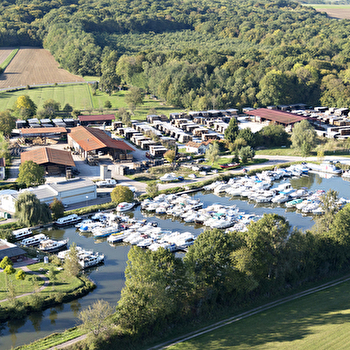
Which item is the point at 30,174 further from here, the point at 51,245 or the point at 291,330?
the point at 291,330

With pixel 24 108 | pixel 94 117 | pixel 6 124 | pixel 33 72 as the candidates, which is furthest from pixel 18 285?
pixel 33 72

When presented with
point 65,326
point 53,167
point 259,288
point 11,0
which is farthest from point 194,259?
point 11,0

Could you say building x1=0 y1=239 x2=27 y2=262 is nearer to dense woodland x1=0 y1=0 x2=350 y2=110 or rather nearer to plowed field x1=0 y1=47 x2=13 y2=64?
dense woodland x1=0 y1=0 x2=350 y2=110

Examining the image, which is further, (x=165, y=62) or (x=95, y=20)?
(x=95, y=20)

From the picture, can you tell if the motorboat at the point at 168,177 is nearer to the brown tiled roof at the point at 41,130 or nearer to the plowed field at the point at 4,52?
the brown tiled roof at the point at 41,130

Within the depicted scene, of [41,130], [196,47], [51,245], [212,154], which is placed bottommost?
[51,245]

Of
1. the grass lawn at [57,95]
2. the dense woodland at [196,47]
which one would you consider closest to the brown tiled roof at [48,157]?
the grass lawn at [57,95]

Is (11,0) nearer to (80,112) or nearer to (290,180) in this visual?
(80,112)
